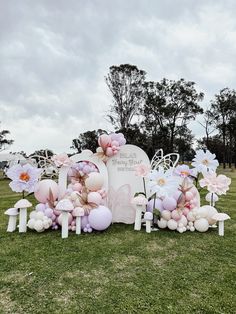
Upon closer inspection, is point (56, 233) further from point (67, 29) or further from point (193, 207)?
point (67, 29)

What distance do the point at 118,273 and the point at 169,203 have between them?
179cm

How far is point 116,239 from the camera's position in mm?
3816

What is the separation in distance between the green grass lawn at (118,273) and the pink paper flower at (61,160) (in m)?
1.10

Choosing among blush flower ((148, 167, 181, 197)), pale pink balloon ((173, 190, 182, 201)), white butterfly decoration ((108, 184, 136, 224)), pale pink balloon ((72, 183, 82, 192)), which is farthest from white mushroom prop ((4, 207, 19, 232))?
pale pink balloon ((173, 190, 182, 201))

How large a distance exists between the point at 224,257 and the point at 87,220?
2.02m

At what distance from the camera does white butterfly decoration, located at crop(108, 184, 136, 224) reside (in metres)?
4.77

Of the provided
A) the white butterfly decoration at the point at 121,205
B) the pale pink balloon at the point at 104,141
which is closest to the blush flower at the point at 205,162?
the white butterfly decoration at the point at 121,205

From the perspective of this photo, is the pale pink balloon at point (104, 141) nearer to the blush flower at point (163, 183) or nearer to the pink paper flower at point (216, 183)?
the blush flower at point (163, 183)

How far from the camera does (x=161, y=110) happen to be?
29.3 meters

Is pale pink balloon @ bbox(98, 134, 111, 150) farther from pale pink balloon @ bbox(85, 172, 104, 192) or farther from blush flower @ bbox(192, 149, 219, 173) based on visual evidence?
blush flower @ bbox(192, 149, 219, 173)

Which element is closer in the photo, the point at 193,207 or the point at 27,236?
the point at 27,236

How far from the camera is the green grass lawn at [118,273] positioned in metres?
2.08

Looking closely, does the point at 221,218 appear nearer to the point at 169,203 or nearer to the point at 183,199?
the point at 183,199

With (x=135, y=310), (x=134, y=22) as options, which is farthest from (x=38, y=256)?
(x=134, y=22)
